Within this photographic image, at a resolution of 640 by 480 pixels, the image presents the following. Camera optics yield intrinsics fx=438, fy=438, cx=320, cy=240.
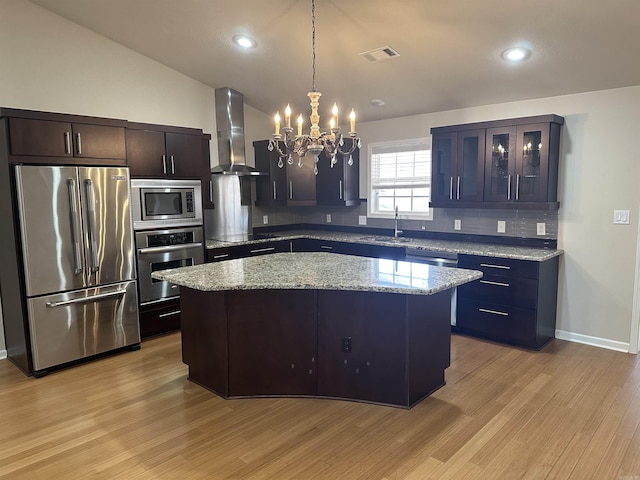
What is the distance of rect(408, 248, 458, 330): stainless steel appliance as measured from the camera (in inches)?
170

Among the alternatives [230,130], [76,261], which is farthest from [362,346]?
[230,130]

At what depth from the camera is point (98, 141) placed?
12.2 ft

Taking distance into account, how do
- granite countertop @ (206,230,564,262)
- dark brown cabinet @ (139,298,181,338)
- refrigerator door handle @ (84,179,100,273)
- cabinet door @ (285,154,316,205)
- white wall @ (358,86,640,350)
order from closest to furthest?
refrigerator door handle @ (84,179,100,273)
white wall @ (358,86,640,350)
granite countertop @ (206,230,564,262)
dark brown cabinet @ (139,298,181,338)
cabinet door @ (285,154,316,205)

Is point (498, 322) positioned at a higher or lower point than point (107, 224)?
lower

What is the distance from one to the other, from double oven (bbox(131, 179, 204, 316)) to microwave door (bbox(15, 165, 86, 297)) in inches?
22.8

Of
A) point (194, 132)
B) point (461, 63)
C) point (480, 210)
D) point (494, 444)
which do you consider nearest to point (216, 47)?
point (194, 132)

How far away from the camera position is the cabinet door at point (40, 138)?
328cm

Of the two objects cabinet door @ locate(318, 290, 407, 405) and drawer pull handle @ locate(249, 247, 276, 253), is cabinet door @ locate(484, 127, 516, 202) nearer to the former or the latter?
cabinet door @ locate(318, 290, 407, 405)

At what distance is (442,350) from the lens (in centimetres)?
313

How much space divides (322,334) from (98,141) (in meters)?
2.51

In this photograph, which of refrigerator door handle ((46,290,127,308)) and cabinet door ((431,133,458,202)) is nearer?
refrigerator door handle ((46,290,127,308))

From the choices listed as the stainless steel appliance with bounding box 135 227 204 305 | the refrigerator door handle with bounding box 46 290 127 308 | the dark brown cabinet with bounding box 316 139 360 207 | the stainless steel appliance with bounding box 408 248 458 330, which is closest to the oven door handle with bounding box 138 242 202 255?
the stainless steel appliance with bounding box 135 227 204 305

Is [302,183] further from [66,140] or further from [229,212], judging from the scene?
[66,140]

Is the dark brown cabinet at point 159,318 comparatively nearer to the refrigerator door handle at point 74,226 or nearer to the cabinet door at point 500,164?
the refrigerator door handle at point 74,226
